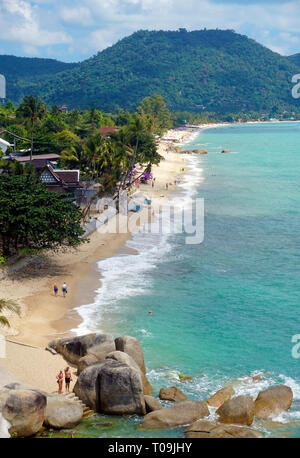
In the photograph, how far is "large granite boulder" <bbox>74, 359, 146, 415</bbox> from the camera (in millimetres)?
19625

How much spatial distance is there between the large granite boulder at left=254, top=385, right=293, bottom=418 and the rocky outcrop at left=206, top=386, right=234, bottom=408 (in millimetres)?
1126

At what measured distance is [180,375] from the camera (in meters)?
23.2

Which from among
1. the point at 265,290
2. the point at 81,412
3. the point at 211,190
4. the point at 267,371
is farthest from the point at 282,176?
the point at 81,412

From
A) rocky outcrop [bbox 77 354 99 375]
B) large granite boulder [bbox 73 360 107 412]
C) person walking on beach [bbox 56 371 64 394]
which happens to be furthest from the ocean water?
rocky outcrop [bbox 77 354 99 375]

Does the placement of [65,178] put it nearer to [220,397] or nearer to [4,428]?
[220,397]

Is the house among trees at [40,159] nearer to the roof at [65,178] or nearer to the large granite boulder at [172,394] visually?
the roof at [65,178]

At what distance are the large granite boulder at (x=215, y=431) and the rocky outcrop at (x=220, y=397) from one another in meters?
2.05

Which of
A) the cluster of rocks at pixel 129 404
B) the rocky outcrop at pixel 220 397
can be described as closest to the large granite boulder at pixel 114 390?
the cluster of rocks at pixel 129 404

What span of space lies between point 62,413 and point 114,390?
210 centimetres

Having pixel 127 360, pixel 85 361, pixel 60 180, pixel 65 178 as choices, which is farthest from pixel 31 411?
pixel 65 178

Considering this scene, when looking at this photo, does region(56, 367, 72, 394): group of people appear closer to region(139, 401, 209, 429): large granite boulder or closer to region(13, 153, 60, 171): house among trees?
region(139, 401, 209, 429): large granite boulder

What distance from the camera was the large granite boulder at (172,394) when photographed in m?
21.0

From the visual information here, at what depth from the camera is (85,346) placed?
75.7 feet
